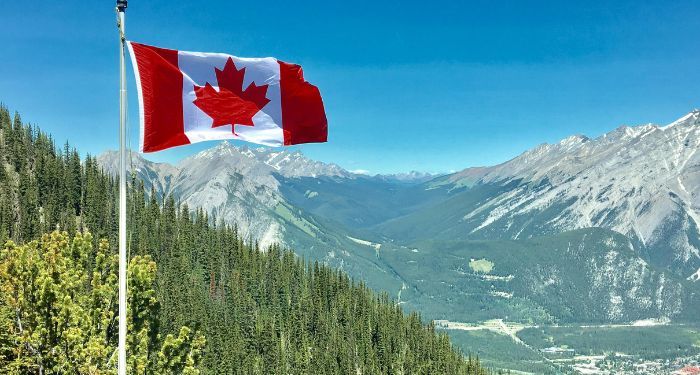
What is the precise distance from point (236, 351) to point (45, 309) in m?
150

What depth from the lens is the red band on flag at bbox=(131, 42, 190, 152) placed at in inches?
950

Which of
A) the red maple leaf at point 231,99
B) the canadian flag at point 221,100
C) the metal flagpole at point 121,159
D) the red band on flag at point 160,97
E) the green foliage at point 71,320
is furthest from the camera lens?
the green foliage at point 71,320

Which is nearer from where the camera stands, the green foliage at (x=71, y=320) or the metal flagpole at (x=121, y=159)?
the metal flagpole at (x=121, y=159)

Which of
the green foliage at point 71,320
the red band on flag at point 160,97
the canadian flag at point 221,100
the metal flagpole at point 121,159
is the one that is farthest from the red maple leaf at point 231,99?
the green foliage at point 71,320

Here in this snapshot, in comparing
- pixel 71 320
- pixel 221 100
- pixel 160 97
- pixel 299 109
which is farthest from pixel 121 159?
pixel 71 320

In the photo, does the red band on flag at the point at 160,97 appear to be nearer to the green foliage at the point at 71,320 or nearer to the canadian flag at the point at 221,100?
the canadian flag at the point at 221,100

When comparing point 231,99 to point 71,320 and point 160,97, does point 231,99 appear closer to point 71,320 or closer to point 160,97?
point 160,97

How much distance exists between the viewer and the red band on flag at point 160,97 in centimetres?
2412

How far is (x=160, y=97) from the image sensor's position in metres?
24.9

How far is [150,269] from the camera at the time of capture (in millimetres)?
47625

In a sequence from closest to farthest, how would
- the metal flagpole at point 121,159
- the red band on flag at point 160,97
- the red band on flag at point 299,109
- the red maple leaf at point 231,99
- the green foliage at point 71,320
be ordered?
1. the metal flagpole at point 121,159
2. the red band on flag at point 160,97
3. the red maple leaf at point 231,99
4. the red band on flag at point 299,109
5. the green foliage at point 71,320

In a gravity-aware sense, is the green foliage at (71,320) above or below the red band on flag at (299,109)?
below

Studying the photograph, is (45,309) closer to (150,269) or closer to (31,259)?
(31,259)

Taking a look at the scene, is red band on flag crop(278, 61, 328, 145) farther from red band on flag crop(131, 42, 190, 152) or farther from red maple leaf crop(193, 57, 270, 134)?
red band on flag crop(131, 42, 190, 152)
